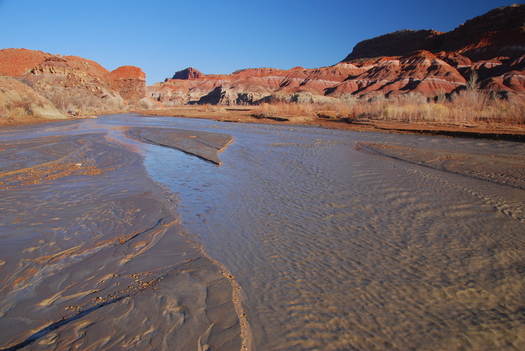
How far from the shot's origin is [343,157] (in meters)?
10.5

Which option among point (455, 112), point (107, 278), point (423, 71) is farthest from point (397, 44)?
point (107, 278)

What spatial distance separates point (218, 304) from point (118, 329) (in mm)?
796

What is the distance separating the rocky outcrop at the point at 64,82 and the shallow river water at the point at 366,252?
32.9m

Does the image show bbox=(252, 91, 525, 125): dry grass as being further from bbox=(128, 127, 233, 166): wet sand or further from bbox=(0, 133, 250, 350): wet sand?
bbox=(0, 133, 250, 350): wet sand

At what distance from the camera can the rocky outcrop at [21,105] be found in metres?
22.4

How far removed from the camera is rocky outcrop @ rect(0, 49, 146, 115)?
36.1m

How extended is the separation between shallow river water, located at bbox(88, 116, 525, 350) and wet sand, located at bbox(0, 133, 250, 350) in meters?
0.32

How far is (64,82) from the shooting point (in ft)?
141

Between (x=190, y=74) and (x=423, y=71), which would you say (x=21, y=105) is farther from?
(x=190, y=74)

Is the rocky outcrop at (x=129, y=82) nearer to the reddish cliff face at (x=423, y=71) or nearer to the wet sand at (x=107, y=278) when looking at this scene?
the reddish cliff face at (x=423, y=71)

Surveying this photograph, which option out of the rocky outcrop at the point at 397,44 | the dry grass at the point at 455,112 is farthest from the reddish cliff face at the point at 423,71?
the dry grass at the point at 455,112

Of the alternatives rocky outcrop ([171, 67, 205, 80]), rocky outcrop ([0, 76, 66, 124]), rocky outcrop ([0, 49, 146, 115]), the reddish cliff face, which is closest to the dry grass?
the reddish cliff face

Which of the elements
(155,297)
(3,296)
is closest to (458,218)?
(155,297)

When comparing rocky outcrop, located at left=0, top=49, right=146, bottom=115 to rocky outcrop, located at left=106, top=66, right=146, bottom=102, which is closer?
rocky outcrop, located at left=0, top=49, right=146, bottom=115
